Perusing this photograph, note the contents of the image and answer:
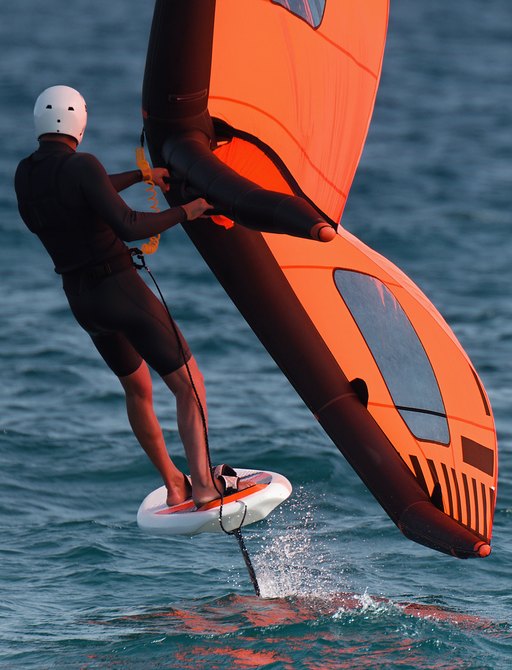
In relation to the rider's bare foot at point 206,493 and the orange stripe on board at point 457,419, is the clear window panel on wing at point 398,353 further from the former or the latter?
the rider's bare foot at point 206,493

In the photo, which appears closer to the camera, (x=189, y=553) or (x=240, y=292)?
(x=240, y=292)

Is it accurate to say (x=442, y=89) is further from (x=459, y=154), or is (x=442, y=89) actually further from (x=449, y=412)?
(x=449, y=412)

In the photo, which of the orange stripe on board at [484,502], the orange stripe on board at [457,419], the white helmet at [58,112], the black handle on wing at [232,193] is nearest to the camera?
the black handle on wing at [232,193]

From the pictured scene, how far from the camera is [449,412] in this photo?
769 cm

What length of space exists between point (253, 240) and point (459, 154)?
615 inches

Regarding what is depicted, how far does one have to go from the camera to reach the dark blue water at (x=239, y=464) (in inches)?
283

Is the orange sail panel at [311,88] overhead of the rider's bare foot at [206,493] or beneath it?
overhead

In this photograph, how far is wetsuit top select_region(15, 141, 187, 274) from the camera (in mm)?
6250

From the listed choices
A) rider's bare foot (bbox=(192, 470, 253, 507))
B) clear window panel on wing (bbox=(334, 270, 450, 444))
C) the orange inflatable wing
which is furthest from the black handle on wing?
rider's bare foot (bbox=(192, 470, 253, 507))

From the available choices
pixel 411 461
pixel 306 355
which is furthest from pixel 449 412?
pixel 306 355

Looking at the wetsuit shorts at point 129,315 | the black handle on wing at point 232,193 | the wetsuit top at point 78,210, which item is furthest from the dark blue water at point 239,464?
the black handle on wing at point 232,193

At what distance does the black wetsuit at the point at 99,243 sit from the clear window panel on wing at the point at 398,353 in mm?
1265

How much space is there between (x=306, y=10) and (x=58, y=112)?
5.38 ft

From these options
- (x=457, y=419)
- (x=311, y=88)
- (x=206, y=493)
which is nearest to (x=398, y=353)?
(x=457, y=419)
